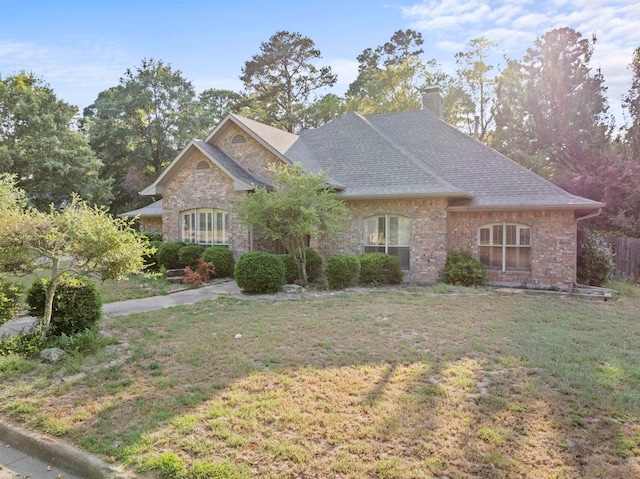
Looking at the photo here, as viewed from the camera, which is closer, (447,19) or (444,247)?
(447,19)

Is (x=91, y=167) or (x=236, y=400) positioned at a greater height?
(x=91, y=167)

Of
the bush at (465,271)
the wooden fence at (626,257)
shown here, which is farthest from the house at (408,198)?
the wooden fence at (626,257)

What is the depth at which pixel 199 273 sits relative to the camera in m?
13.3

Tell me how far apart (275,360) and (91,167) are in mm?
25541

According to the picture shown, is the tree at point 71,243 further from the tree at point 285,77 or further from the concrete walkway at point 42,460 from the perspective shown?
the tree at point 285,77

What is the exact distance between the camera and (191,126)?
102 feet

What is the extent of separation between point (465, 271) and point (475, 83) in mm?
24722

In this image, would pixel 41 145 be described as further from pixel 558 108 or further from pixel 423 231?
pixel 558 108

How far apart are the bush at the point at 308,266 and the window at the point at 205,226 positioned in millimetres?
3296

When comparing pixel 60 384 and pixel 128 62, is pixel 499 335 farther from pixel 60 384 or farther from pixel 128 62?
pixel 128 62

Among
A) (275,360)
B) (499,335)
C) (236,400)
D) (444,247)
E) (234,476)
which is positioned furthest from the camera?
(444,247)

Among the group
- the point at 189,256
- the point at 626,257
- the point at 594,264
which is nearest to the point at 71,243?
the point at 189,256

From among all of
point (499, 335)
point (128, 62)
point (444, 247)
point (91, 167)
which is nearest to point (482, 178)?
point (444, 247)

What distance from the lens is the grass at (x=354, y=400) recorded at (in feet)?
10.5
